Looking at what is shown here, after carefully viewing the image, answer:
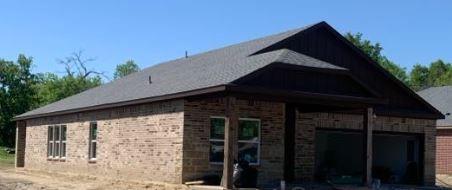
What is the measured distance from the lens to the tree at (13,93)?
189ft

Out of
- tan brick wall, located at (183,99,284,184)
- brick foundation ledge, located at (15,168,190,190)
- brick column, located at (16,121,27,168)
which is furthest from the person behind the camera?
brick column, located at (16,121,27,168)

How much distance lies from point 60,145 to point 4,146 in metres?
29.9

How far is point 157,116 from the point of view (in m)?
21.6

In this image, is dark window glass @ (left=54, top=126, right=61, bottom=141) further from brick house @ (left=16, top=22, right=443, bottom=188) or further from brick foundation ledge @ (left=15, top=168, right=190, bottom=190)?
brick foundation ledge @ (left=15, top=168, right=190, bottom=190)

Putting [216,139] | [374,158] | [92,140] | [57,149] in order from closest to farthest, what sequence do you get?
[216,139]
[92,140]
[374,158]
[57,149]

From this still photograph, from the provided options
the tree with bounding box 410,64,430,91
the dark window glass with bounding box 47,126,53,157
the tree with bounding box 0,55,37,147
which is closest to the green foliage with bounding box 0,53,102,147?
the tree with bounding box 0,55,37,147

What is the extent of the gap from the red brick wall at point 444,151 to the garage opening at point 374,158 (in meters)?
4.87

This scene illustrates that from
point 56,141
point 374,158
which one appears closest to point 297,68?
point 374,158

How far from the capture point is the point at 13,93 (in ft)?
200

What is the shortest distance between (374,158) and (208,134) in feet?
36.3

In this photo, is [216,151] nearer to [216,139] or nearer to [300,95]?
[216,139]

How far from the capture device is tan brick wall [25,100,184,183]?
20.7 meters

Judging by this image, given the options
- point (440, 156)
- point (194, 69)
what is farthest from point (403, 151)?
point (194, 69)

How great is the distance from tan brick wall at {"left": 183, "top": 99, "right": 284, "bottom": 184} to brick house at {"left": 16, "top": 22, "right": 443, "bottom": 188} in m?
0.03
